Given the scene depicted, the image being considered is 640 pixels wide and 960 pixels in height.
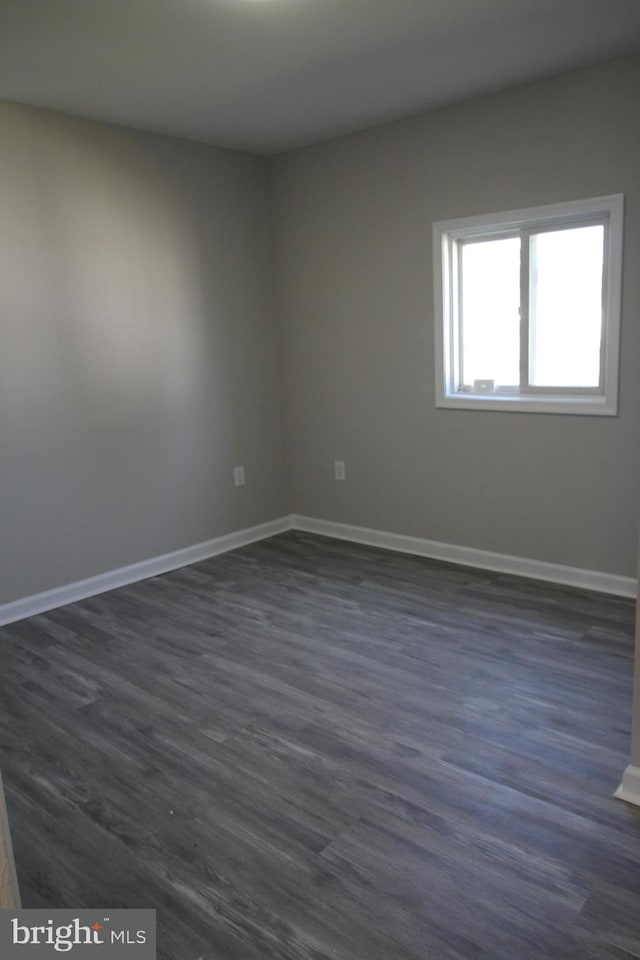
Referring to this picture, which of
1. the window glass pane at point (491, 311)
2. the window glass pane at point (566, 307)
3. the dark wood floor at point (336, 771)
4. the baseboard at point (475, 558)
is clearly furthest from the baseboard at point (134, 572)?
the window glass pane at point (566, 307)

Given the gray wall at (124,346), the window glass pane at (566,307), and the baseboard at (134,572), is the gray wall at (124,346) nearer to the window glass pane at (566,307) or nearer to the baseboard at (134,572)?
the baseboard at (134,572)

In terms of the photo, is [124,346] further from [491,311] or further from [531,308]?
[531,308]

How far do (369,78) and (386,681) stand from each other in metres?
2.60

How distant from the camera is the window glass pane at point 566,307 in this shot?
3.37 meters

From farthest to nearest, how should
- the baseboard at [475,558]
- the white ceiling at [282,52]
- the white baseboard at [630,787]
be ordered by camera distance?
the baseboard at [475,558] < the white ceiling at [282,52] < the white baseboard at [630,787]

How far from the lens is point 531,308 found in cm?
358

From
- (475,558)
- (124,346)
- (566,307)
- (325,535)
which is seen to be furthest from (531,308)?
(124,346)

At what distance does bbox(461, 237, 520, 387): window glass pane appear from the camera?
3.67 meters

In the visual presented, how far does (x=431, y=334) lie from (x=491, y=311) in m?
0.34

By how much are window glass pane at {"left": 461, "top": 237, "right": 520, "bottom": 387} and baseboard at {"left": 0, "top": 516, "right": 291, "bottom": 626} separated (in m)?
1.71

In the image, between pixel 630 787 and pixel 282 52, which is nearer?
pixel 630 787

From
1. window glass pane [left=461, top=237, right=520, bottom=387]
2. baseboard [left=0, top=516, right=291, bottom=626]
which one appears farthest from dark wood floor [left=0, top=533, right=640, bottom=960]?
window glass pane [left=461, top=237, right=520, bottom=387]

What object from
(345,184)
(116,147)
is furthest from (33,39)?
(345,184)

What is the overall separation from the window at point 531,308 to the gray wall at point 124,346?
1321 millimetres
